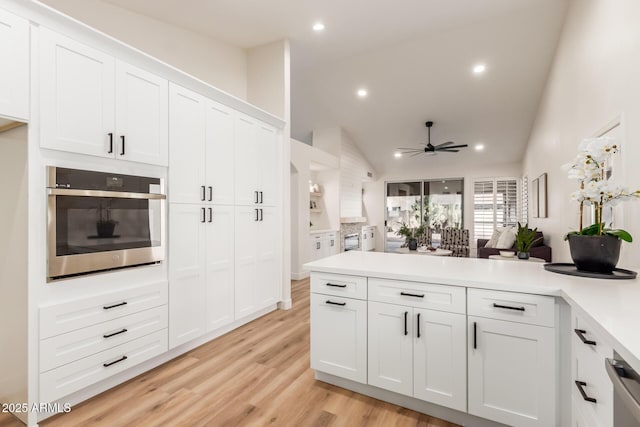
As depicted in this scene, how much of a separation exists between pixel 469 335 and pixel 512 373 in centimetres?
25

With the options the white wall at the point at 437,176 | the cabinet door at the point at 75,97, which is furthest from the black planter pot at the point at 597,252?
the white wall at the point at 437,176

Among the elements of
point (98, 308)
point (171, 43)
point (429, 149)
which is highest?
point (171, 43)

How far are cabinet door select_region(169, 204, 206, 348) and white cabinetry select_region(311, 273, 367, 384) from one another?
3.80 ft

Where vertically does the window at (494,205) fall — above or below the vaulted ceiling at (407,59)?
below

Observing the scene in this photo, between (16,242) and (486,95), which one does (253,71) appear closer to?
(16,242)

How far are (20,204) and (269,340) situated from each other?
6.92 feet

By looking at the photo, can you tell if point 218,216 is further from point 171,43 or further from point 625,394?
point 625,394

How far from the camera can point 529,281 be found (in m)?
1.59

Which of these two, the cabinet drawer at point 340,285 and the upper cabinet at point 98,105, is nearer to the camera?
the upper cabinet at point 98,105

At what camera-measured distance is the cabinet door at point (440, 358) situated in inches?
66.4

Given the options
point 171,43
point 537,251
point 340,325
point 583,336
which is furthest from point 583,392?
point 171,43

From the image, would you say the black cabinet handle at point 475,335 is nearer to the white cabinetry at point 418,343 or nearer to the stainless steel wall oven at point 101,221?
the white cabinetry at point 418,343

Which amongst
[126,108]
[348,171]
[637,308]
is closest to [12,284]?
[126,108]

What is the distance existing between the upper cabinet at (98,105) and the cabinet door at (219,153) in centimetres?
46
